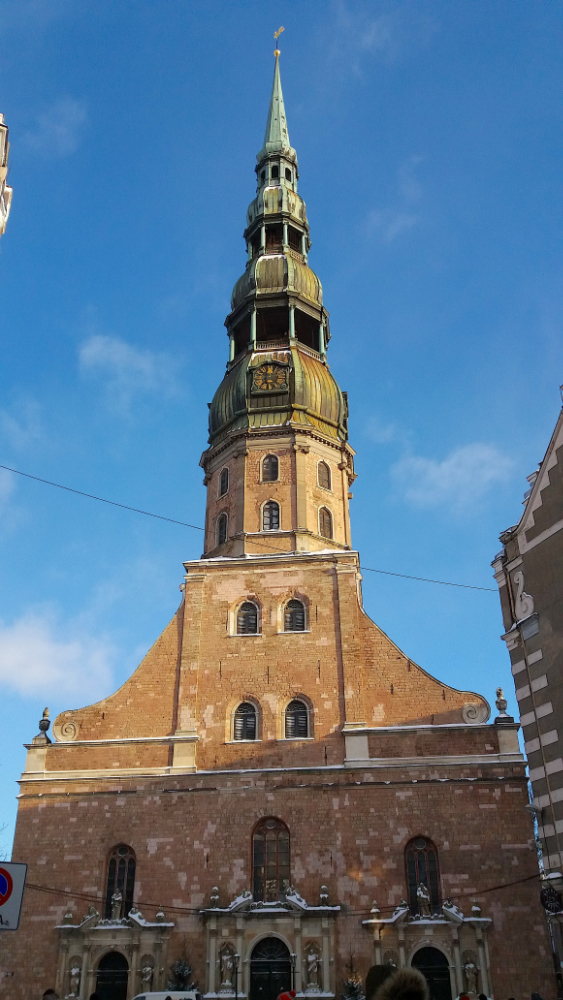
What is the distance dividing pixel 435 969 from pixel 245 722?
25.5 feet

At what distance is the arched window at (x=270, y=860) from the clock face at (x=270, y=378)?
14679mm

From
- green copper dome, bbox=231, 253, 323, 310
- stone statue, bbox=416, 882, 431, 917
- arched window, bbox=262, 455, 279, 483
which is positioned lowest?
stone statue, bbox=416, 882, 431, 917

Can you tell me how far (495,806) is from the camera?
21.4 m

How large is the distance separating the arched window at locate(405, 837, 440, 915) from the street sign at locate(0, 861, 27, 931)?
16.5 meters

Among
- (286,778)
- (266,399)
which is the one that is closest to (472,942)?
(286,778)

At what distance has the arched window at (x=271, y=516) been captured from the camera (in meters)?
27.8

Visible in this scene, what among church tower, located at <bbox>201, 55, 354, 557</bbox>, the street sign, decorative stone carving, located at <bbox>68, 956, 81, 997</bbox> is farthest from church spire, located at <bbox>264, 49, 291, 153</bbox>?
the street sign

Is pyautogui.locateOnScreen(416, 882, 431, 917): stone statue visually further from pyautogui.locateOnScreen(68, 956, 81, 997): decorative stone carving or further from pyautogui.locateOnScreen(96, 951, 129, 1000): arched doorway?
pyautogui.locateOnScreen(68, 956, 81, 997): decorative stone carving

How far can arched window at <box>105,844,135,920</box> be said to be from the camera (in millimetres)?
21484

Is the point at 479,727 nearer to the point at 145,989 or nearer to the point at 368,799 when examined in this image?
the point at 368,799

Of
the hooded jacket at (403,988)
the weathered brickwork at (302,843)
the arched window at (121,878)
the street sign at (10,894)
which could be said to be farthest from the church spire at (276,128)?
the hooded jacket at (403,988)

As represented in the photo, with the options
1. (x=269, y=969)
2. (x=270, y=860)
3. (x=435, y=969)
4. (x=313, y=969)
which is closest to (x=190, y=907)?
(x=270, y=860)

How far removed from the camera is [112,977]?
20.6m

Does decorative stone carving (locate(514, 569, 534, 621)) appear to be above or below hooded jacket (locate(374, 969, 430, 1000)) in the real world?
above
